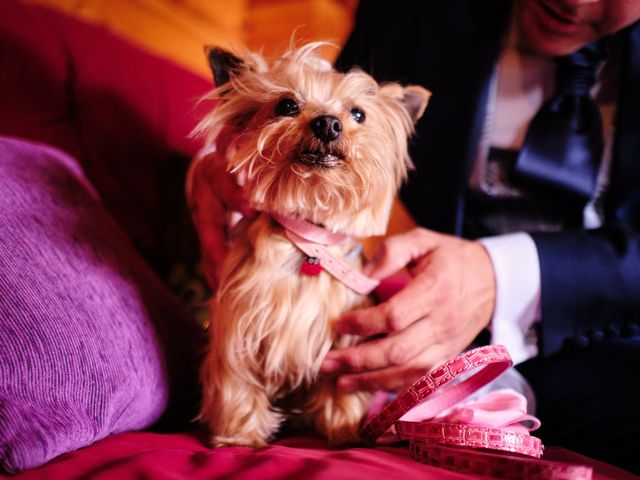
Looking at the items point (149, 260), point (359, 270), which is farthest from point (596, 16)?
point (149, 260)

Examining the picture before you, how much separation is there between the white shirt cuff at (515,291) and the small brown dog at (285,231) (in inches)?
10.7

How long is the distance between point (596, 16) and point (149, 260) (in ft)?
3.97

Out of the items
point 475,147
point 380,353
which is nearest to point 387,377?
point 380,353

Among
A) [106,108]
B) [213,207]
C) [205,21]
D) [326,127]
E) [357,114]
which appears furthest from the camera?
[205,21]

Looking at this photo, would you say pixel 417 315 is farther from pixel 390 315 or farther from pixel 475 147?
pixel 475 147

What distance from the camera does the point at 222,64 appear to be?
87 cm

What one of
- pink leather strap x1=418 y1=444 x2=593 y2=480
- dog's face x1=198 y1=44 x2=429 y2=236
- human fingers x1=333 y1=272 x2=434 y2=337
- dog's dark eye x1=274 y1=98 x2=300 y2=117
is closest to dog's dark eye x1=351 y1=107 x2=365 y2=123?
dog's face x1=198 y1=44 x2=429 y2=236

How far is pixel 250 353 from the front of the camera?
2.66 ft

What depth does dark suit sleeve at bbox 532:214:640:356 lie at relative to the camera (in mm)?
952

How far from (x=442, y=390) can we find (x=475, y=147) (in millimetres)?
593

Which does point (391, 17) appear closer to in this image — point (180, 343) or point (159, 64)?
point (159, 64)

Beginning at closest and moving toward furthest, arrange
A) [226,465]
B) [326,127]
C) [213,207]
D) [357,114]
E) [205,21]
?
[226,465]
[326,127]
[357,114]
[213,207]
[205,21]

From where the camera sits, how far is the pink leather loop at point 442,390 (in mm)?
693

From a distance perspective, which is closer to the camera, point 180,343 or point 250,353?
point 250,353
